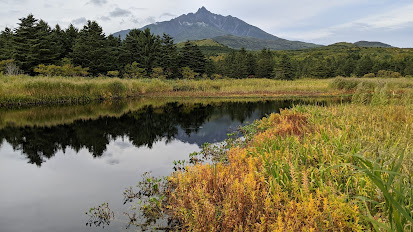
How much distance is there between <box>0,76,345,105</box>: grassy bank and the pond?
3.90m

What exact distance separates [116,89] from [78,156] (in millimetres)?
19666

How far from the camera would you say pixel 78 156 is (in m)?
8.95

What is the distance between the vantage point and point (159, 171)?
24.3 ft

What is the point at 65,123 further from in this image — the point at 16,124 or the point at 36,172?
the point at 36,172

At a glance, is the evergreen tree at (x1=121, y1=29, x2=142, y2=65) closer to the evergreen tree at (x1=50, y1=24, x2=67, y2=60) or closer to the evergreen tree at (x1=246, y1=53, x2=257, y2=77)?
the evergreen tree at (x1=50, y1=24, x2=67, y2=60)

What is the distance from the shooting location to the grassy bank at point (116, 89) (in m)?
20.6

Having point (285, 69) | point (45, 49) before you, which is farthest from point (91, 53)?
point (285, 69)

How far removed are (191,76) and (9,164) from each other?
130 feet

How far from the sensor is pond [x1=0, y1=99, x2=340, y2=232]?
17.2 ft

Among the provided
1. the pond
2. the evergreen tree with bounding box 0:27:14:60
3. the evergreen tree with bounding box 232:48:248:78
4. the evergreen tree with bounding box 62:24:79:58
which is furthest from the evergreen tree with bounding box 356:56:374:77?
the evergreen tree with bounding box 0:27:14:60

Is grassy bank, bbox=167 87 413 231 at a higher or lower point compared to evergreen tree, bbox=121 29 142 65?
lower

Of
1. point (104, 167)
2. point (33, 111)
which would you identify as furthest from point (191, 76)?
point (104, 167)

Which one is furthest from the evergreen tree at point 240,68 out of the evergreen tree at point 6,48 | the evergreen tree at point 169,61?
the evergreen tree at point 6,48

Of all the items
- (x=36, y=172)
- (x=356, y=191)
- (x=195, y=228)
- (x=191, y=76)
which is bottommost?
(x=36, y=172)
